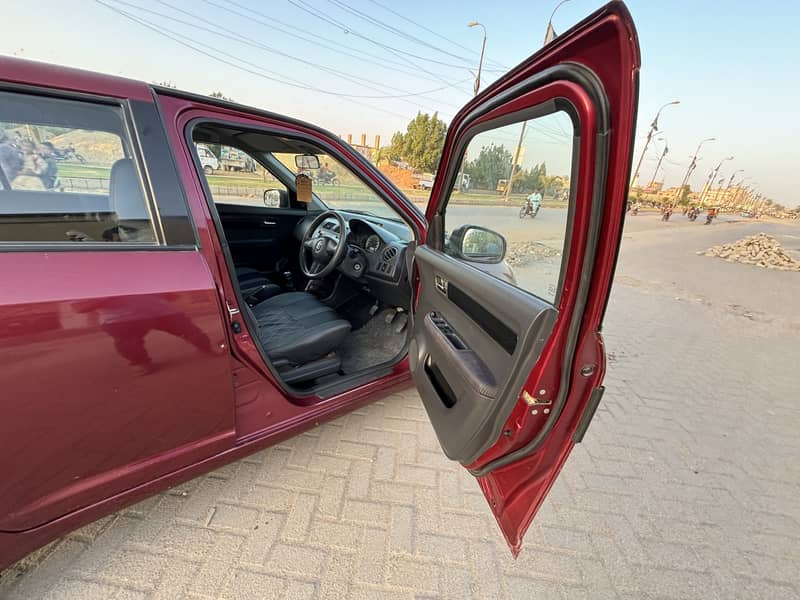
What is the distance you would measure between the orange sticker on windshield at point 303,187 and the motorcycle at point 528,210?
82.4 inches

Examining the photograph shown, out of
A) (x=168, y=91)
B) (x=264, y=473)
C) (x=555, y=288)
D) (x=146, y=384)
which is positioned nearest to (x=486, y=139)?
(x=555, y=288)

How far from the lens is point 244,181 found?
9.83 ft

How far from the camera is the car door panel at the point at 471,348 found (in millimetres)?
1032

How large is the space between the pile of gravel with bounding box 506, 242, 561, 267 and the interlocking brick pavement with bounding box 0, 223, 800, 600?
1.18m

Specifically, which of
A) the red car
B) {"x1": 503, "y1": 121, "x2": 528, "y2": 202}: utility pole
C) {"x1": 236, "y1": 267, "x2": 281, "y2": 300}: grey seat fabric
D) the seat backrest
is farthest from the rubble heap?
the seat backrest

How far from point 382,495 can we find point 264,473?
2.01 feet

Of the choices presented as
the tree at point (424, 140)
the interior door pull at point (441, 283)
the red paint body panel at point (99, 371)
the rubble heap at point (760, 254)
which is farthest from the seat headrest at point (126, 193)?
the tree at point (424, 140)

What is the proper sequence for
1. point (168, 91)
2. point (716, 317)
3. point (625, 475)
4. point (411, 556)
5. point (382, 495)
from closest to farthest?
1. point (168, 91)
2. point (411, 556)
3. point (382, 495)
4. point (625, 475)
5. point (716, 317)

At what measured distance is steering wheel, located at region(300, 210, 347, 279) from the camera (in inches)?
96.0

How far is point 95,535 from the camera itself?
141cm

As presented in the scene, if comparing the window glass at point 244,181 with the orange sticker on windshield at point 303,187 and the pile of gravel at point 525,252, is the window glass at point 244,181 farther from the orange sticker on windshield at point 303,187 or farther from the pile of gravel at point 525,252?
the pile of gravel at point 525,252

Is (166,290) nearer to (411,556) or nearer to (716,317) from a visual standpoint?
(411,556)

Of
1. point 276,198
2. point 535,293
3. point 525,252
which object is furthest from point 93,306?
point 276,198

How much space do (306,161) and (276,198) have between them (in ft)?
2.94
